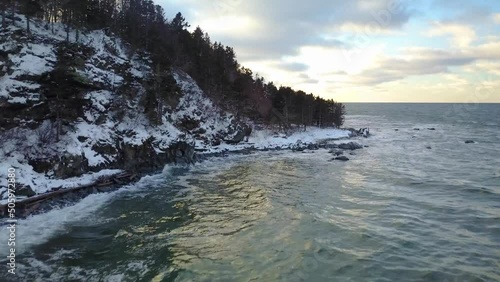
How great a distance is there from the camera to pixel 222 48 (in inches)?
3342

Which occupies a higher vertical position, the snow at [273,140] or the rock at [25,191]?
the snow at [273,140]

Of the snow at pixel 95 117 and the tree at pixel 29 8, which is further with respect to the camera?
the tree at pixel 29 8

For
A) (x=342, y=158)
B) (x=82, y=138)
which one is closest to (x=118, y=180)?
(x=82, y=138)

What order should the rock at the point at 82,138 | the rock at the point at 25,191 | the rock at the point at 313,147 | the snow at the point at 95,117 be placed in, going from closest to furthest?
the rock at the point at 25,191 → the snow at the point at 95,117 → the rock at the point at 82,138 → the rock at the point at 313,147

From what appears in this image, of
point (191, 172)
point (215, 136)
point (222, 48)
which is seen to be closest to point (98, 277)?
point (191, 172)

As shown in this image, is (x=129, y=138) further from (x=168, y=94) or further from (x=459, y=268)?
(x=459, y=268)

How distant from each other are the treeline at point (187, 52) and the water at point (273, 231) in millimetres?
30145

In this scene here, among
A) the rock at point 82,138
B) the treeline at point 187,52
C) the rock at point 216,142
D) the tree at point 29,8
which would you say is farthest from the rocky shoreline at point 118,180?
the tree at point 29,8

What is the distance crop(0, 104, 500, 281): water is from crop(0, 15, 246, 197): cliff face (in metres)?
4.55

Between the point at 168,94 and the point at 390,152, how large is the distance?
34.3 metres

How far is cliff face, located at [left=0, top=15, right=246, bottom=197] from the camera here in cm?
2748

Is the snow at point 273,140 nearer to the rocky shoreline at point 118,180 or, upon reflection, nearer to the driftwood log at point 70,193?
the rocky shoreline at point 118,180

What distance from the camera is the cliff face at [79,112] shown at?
2748 centimetres

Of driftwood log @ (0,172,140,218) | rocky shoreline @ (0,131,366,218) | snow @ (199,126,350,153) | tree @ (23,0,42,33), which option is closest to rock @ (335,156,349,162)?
rocky shoreline @ (0,131,366,218)
